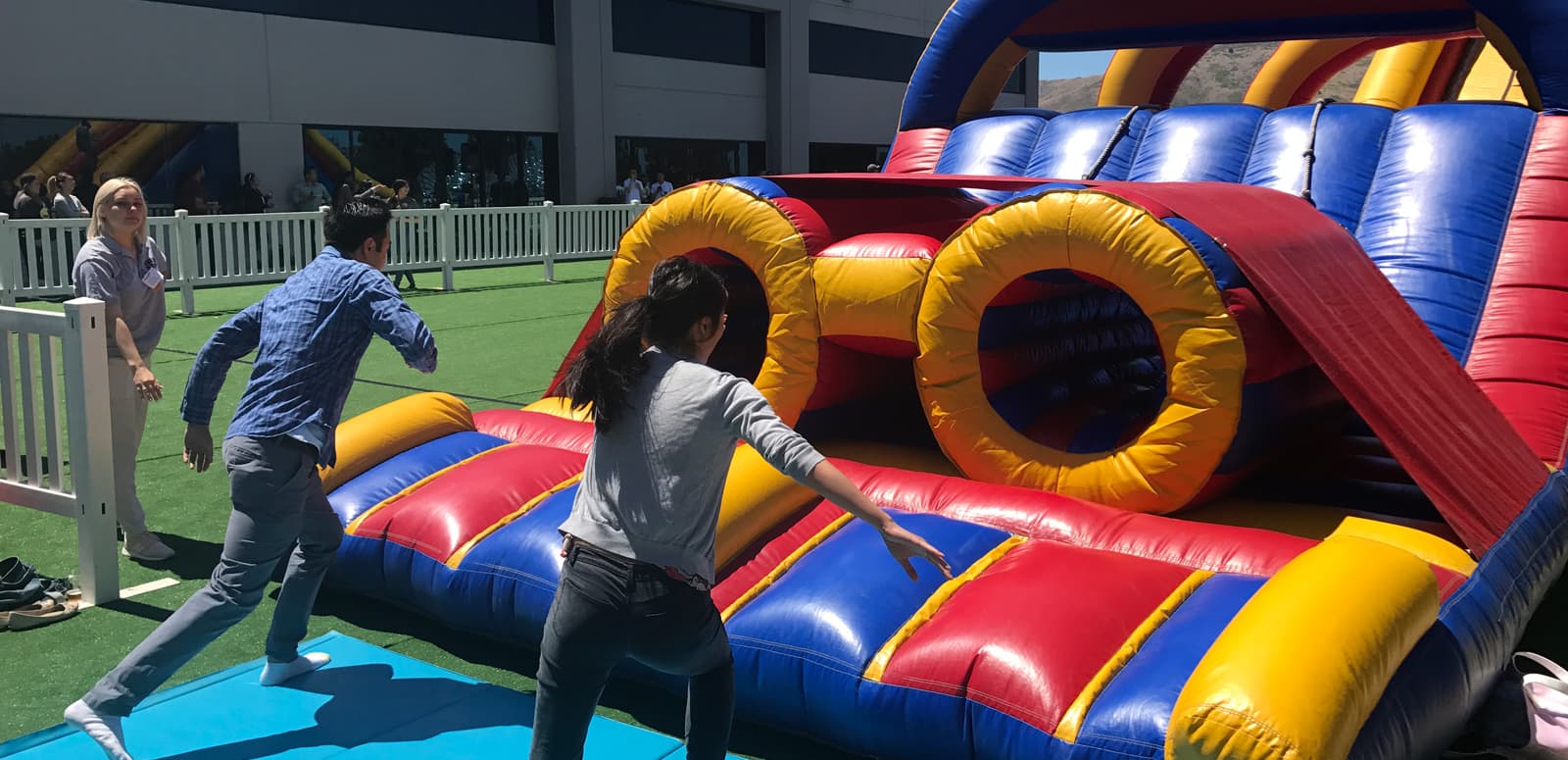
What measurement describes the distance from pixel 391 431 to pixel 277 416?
5.75 feet

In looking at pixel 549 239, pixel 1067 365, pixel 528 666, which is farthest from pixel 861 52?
pixel 528 666

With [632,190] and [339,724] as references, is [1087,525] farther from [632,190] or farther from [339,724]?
[632,190]

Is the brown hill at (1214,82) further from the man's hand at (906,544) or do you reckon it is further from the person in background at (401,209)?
the man's hand at (906,544)

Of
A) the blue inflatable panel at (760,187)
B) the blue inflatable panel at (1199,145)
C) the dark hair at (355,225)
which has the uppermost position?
the blue inflatable panel at (1199,145)

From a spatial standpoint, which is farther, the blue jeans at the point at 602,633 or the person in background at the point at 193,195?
the person in background at the point at 193,195

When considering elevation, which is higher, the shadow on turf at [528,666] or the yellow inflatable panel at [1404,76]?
the yellow inflatable panel at [1404,76]

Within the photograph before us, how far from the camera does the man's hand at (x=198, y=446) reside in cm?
368

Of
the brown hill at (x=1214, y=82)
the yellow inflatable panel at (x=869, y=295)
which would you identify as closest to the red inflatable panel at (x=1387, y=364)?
the yellow inflatable panel at (x=869, y=295)

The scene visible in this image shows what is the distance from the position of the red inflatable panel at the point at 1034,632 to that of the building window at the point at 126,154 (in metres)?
16.6

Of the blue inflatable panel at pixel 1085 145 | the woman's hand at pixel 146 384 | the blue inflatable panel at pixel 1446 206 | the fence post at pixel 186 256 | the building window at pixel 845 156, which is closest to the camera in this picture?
the woman's hand at pixel 146 384

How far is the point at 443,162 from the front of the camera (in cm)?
2161

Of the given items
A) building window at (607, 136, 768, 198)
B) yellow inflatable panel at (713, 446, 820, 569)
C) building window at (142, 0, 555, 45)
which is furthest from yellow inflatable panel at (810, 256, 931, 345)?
building window at (607, 136, 768, 198)

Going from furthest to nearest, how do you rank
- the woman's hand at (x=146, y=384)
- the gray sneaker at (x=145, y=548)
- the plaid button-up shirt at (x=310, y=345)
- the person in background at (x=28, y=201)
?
the person in background at (x=28, y=201), the gray sneaker at (x=145, y=548), the woman's hand at (x=146, y=384), the plaid button-up shirt at (x=310, y=345)

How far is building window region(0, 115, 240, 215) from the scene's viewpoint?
1667cm
